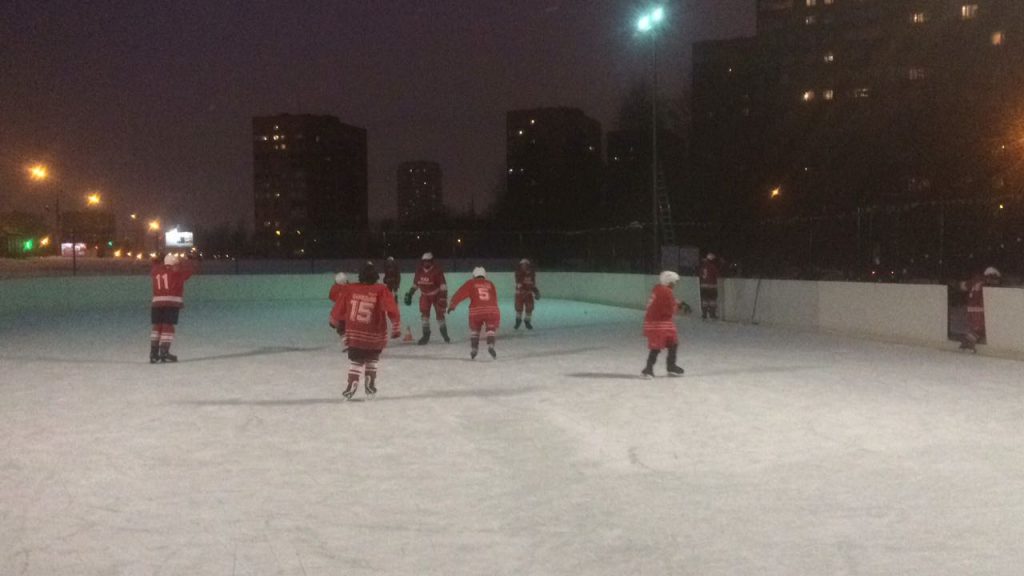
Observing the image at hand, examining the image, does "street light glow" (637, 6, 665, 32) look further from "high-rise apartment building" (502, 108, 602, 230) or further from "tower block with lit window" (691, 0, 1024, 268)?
"high-rise apartment building" (502, 108, 602, 230)

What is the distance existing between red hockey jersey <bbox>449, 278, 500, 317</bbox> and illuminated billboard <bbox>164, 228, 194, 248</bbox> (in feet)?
129

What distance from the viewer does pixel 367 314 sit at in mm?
10438

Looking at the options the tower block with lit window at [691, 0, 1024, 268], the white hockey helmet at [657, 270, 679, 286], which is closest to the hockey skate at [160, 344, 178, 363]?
the white hockey helmet at [657, 270, 679, 286]

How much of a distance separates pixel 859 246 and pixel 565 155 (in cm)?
4573

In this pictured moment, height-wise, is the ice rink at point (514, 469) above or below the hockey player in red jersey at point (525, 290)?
below

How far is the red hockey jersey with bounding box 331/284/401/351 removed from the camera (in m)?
10.4

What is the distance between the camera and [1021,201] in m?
21.6

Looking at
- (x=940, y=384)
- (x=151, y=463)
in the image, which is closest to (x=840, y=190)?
(x=940, y=384)

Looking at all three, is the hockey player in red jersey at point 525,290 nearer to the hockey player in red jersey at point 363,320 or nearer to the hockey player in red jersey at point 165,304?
the hockey player in red jersey at point 165,304

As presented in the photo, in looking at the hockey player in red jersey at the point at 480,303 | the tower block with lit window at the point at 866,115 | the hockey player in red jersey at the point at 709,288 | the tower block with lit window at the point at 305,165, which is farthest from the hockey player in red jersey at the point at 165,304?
the tower block with lit window at the point at 305,165

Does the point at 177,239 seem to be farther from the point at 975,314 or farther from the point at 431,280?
the point at 975,314

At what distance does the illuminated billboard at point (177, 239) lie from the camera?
5146cm

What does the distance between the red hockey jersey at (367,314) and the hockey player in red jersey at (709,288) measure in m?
14.1

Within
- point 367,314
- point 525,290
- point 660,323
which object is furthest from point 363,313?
point 525,290
